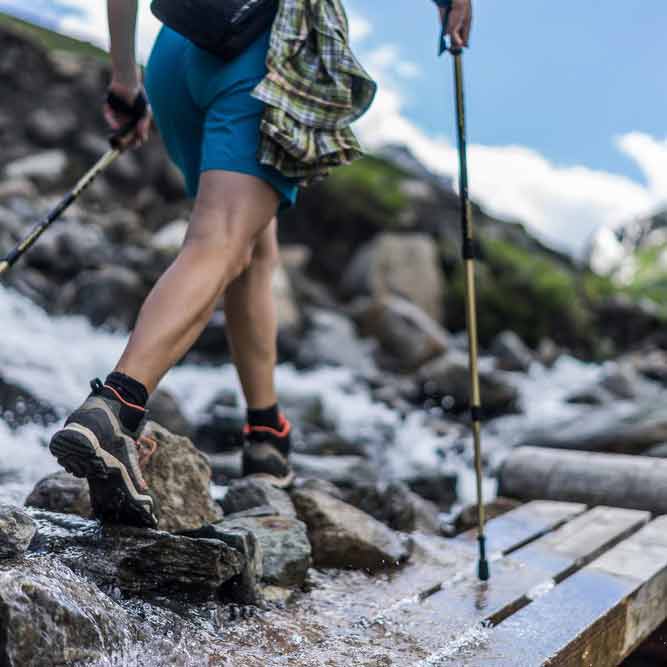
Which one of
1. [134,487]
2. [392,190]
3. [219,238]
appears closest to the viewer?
[134,487]

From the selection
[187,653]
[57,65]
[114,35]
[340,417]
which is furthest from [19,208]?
[187,653]

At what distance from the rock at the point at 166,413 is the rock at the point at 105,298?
3707 millimetres

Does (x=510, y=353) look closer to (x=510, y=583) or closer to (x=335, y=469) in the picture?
(x=335, y=469)

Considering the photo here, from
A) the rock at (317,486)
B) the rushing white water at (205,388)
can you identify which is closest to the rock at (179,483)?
the rock at (317,486)

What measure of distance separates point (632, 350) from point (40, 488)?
16.5 metres

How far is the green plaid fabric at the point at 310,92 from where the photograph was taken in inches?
97.1

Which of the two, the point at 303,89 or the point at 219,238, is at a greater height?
the point at 303,89

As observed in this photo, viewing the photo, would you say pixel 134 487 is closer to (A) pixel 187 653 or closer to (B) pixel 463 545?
(A) pixel 187 653

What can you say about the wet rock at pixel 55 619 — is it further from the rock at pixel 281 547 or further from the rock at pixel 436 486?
the rock at pixel 436 486

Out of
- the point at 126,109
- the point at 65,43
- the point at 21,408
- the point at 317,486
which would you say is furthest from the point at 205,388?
the point at 65,43

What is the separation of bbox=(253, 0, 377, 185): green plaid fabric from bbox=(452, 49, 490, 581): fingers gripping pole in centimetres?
29

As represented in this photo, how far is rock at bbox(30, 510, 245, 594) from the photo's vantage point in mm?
2012

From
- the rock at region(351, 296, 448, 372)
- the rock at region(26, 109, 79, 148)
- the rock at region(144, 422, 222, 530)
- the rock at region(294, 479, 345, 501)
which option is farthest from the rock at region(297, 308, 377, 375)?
the rock at region(26, 109, 79, 148)

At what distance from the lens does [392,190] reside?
16.2 meters
